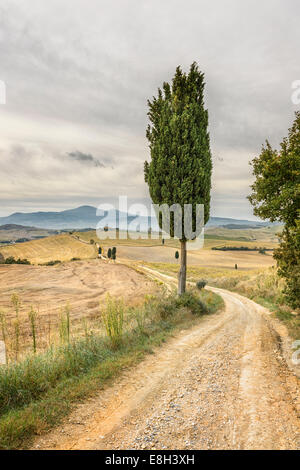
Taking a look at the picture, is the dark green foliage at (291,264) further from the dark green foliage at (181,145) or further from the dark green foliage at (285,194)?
the dark green foliage at (181,145)

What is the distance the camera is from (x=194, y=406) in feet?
16.8

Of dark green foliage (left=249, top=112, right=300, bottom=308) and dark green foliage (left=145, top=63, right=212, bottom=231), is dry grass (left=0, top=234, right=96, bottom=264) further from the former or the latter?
dark green foliage (left=249, top=112, right=300, bottom=308)

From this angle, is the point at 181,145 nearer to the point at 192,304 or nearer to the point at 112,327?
the point at 192,304

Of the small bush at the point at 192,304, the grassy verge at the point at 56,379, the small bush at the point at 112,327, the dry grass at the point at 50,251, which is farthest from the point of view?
the dry grass at the point at 50,251

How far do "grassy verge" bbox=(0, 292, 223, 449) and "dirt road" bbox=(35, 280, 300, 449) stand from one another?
0.32 m

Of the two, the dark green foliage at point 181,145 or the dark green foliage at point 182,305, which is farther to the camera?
the dark green foliage at point 181,145

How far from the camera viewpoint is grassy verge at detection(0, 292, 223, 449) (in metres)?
4.29

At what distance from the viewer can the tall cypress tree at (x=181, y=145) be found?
51.4 ft

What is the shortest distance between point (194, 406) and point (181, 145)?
14.0 metres

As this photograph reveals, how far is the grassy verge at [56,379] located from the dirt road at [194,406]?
1.06ft

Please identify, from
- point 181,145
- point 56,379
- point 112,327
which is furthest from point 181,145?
point 56,379

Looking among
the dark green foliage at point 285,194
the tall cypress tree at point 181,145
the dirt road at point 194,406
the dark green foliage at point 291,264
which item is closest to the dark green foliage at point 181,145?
the tall cypress tree at point 181,145
